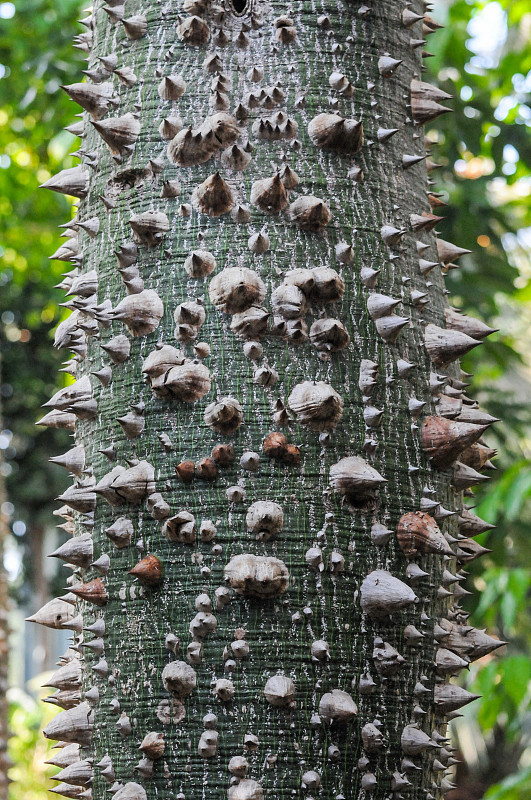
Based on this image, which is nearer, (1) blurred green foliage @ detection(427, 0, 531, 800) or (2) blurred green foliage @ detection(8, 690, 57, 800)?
(1) blurred green foliage @ detection(427, 0, 531, 800)

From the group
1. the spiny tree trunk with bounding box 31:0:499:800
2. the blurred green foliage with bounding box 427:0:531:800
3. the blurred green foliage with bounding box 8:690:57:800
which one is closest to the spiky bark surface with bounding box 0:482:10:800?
the blurred green foliage with bounding box 427:0:531:800

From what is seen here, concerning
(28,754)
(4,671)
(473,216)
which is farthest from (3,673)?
(28,754)

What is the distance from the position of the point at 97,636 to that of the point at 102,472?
23cm

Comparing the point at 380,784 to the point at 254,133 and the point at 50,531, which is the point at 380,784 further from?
the point at 50,531

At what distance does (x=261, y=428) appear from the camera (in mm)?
1110

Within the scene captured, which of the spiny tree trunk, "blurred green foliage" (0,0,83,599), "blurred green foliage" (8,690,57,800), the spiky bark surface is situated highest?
"blurred green foliage" (0,0,83,599)

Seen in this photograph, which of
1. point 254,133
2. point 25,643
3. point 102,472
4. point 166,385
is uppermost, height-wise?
point 254,133

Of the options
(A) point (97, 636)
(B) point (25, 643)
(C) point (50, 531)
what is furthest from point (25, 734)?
(B) point (25, 643)

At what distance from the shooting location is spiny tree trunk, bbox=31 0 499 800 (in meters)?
→ 1.05

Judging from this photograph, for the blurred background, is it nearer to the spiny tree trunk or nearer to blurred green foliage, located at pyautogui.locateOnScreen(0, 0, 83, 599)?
blurred green foliage, located at pyautogui.locateOnScreen(0, 0, 83, 599)

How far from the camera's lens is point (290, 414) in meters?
1.12

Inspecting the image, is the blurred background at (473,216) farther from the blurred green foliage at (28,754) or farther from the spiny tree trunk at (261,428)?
the spiny tree trunk at (261,428)

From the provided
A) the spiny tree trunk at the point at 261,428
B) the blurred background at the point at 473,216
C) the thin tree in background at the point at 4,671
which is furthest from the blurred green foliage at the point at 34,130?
the spiny tree trunk at the point at 261,428

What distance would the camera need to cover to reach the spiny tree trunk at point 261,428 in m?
1.05
